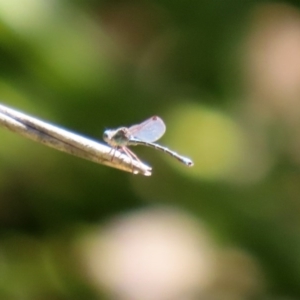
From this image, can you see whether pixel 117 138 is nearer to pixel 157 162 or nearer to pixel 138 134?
pixel 138 134

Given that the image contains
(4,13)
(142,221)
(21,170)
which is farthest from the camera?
(142,221)

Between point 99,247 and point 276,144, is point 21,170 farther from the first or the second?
point 276,144

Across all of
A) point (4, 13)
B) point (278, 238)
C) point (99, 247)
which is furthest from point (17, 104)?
point (278, 238)

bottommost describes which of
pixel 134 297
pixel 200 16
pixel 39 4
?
pixel 134 297

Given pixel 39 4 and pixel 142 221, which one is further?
pixel 142 221

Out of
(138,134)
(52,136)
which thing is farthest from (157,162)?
(52,136)

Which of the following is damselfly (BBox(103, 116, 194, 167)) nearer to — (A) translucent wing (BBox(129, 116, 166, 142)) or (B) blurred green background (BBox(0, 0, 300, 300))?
(A) translucent wing (BBox(129, 116, 166, 142))
